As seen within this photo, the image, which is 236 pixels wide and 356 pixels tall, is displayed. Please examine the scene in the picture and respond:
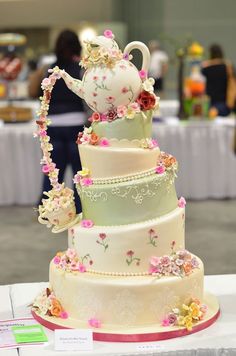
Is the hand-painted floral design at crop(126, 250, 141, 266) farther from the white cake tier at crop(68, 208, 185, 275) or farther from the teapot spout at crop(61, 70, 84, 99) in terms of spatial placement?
the teapot spout at crop(61, 70, 84, 99)

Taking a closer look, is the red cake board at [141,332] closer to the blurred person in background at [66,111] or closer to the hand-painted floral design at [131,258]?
the hand-painted floral design at [131,258]

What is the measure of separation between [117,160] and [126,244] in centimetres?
30

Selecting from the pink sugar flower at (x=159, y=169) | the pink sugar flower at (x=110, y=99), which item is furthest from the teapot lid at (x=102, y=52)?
the pink sugar flower at (x=159, y=169)

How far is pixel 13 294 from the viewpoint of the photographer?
2.99 m

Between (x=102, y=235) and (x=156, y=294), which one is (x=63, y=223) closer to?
(x=102, y=235)

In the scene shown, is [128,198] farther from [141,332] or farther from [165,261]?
[141,332]

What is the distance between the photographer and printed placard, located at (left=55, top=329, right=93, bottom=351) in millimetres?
2418

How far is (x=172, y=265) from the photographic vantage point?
259 centimetres

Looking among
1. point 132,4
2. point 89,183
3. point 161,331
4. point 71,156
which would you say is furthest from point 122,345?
point 132,4

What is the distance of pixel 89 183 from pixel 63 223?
0.63 feet

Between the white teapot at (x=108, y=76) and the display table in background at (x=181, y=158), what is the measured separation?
10.7 ft

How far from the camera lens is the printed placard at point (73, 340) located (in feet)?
7.93

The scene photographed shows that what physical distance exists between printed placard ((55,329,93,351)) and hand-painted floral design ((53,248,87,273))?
23 centimetres

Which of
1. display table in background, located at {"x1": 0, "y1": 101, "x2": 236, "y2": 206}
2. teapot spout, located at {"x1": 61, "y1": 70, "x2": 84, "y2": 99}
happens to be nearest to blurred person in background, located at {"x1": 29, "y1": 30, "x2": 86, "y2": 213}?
display table in background, located at {"x1": 0, "y1": 101, "x2": 236, "y2": 206}
